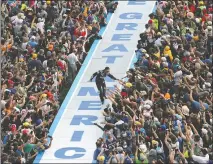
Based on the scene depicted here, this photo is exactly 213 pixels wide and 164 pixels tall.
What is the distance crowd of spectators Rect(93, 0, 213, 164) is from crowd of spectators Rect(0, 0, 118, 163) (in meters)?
2.10

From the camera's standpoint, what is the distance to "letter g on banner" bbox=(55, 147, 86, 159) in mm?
33250

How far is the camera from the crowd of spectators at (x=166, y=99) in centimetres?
3053

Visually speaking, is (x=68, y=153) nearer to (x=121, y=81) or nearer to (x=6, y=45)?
(x=121, y=81)

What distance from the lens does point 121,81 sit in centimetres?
3656

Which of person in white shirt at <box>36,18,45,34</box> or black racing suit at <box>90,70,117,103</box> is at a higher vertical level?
person in white shirt at <box>36,18,45,34</box>

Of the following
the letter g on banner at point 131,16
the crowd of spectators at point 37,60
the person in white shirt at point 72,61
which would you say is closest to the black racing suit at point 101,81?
the crowd of spectators at point 37,60

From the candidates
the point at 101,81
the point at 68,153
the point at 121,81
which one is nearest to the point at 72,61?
the point at 121,81

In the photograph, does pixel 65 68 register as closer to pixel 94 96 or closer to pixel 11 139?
pixel 94 96

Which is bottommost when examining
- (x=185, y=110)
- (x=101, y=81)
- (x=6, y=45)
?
(x=185, y=110)

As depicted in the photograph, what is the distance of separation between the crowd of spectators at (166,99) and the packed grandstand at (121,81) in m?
0.03

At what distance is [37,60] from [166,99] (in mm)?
5878

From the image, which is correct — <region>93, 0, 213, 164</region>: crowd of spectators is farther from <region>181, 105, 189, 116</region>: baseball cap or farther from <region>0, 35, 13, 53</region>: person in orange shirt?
<region>0, 35, 13, 53</region>: person in orange shirt

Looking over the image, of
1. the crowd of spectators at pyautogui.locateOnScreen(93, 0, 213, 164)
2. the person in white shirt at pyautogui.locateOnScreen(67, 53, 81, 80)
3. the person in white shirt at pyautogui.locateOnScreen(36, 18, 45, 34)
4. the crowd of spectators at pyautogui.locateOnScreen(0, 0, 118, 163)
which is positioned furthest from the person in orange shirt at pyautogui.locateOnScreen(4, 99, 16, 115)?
the person in white shirt at pyautogui.locateOnScreen(36, 18, 45, 34)

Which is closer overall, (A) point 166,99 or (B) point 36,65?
(A) point 166,99
